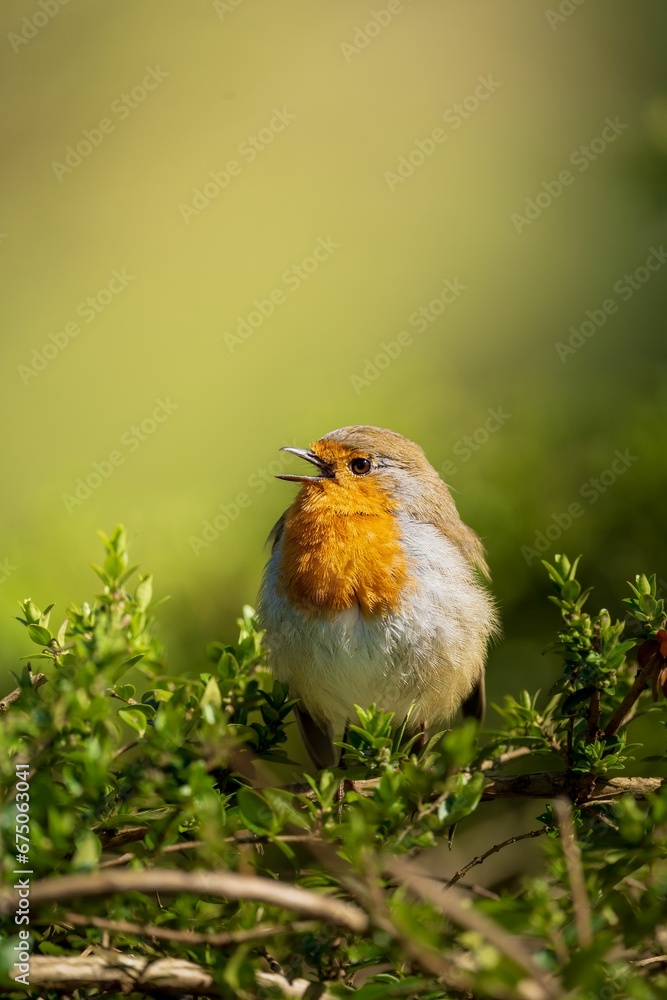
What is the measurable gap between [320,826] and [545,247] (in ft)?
24.9

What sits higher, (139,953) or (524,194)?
(524,194)

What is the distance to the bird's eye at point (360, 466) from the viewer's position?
10.8ft

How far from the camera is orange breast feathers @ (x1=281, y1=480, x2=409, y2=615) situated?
2.91 metres

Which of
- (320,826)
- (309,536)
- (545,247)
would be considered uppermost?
(545,247)

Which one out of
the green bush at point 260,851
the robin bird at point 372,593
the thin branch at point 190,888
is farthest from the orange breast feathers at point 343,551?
the thin branch at point 190,888

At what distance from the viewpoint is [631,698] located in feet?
6.19

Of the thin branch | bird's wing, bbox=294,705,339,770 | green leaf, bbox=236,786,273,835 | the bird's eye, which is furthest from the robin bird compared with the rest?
the thin branch

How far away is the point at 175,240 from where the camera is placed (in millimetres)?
8680

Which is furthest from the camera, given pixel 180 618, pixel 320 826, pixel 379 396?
pixel 379 396

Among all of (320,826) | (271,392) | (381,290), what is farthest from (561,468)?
(381,290)

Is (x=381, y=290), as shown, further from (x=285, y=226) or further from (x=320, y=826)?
(x=320, y=826)

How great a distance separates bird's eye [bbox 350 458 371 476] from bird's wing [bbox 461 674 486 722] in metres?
0.85

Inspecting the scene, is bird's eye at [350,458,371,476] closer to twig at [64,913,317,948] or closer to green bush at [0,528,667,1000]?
green bush at [0,528,667,1000]

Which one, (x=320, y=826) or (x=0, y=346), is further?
(x=0, y=346)
